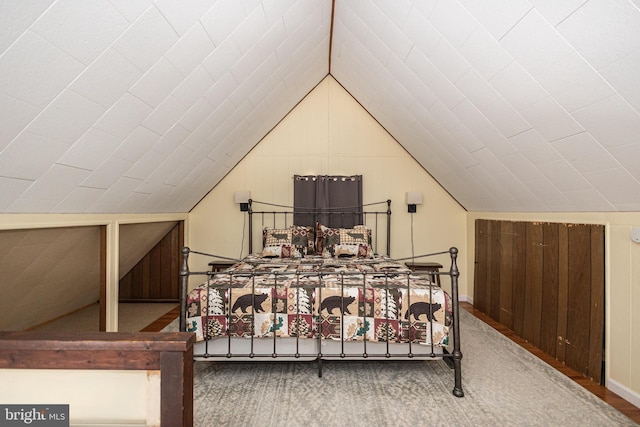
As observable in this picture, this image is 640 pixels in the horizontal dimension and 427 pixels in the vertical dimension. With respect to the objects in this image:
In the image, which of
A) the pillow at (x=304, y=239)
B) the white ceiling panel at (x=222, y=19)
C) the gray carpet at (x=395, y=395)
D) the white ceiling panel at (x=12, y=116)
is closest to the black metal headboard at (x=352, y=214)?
the pillow at (x=304, y=239)

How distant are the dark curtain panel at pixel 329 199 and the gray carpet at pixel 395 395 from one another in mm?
2136

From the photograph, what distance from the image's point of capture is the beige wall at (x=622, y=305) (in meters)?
2.08

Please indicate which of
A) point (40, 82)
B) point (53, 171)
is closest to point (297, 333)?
point (53, 171)

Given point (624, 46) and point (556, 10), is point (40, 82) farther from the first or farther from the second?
point (624, 46)

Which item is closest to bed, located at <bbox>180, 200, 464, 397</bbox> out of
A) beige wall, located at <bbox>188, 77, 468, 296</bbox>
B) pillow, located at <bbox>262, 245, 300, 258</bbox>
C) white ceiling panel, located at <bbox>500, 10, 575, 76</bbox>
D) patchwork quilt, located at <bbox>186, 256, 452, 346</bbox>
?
patchwork quilt, located at <bbox>186, 256, 452, 346</bbox>

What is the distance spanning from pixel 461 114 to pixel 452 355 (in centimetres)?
172

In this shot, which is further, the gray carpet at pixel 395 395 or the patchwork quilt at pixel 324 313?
the patchwork quilt at pixel 324 313

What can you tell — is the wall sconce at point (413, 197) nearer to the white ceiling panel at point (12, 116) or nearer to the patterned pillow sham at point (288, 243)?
the patterned pillow sham at point (288, 243)

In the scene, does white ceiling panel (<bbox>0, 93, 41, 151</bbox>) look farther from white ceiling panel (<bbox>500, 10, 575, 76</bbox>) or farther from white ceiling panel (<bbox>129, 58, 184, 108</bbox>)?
white ceiling panel (<bbox>500, 10, 575, 76</bbox>)

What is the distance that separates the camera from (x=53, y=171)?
6.28ft

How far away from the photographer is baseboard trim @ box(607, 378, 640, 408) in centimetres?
206

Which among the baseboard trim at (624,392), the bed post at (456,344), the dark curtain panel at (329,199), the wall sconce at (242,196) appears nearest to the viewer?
the baseboard trim at (624,392)

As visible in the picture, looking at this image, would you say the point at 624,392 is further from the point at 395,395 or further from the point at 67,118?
the point at 67,118

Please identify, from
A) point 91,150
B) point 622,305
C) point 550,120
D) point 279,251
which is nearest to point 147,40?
point 91,150
